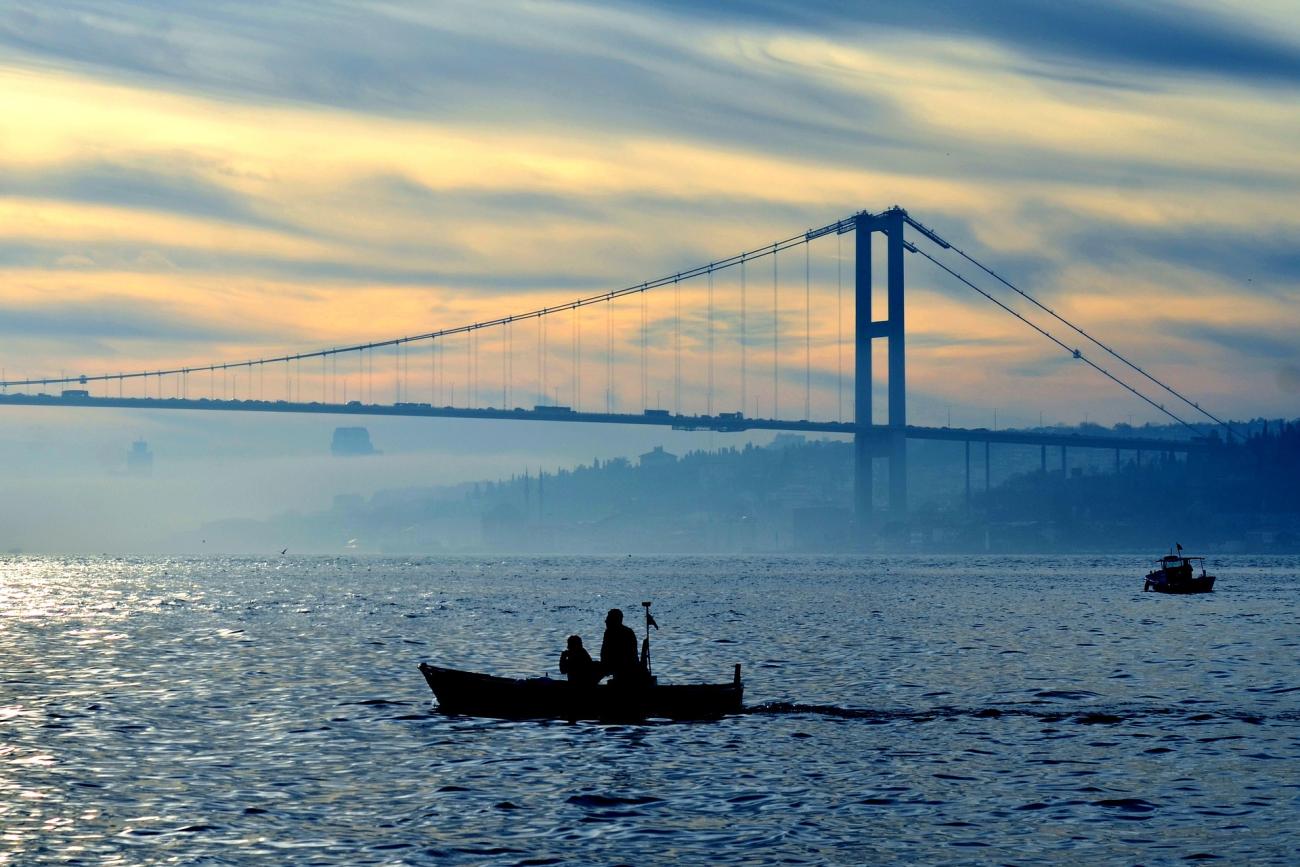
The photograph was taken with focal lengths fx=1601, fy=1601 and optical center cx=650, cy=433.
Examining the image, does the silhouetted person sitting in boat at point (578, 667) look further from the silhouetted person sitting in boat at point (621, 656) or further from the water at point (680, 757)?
the water at point (680, 757)

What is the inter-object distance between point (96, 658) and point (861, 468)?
115m

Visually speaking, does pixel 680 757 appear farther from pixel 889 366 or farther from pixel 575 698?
pixel 889 366

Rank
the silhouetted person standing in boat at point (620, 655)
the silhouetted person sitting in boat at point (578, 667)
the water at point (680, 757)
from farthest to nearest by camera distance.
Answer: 1. the silhouetted person sitting in boat at point (578, 667)
2. the silhouetted person standing in boat at point (620, 655)
3. the water at point (680, 757)

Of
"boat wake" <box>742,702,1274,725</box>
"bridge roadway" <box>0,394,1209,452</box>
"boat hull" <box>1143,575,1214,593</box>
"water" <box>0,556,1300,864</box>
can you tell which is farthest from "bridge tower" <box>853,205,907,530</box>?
"boat wake" <box>742,702,1274,725</box>

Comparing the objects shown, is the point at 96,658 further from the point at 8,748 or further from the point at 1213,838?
the point at 1213,838

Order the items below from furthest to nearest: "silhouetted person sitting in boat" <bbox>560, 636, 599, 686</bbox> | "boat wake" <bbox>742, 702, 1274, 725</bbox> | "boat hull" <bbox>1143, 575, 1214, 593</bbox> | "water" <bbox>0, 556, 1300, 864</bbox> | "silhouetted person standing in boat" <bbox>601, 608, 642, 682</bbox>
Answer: "boat hull" <bbox>1143, 575, 1214, 593</bbox> < "boat wake" <bbox>742, 702, 1274, 725</bbox> < "silhouetted person sitting in boat" <bbox>560, 636, 599, 686</bbox> < "silhouetted person standing in boat" <bbox>601, 608, 642, 682</bbox> < "water" <bbox>0, 556, 1300, 864</bbox>

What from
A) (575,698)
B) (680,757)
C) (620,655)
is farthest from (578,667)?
(680,757)

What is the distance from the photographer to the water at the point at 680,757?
18094mm

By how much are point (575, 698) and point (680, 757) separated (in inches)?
160

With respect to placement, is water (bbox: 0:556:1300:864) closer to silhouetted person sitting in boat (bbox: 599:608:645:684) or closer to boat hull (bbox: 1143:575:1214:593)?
silhouetted person sitting in boat (bbox: 599:608:645:684)

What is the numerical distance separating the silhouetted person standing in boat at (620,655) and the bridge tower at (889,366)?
123 meters

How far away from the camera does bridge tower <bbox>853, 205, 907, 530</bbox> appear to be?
152 metres

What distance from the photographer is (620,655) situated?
92.3 ft

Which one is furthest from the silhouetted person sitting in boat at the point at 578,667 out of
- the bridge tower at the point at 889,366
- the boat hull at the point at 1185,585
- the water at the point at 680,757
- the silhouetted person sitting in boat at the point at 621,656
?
the bridge tower at the point at 889,366
